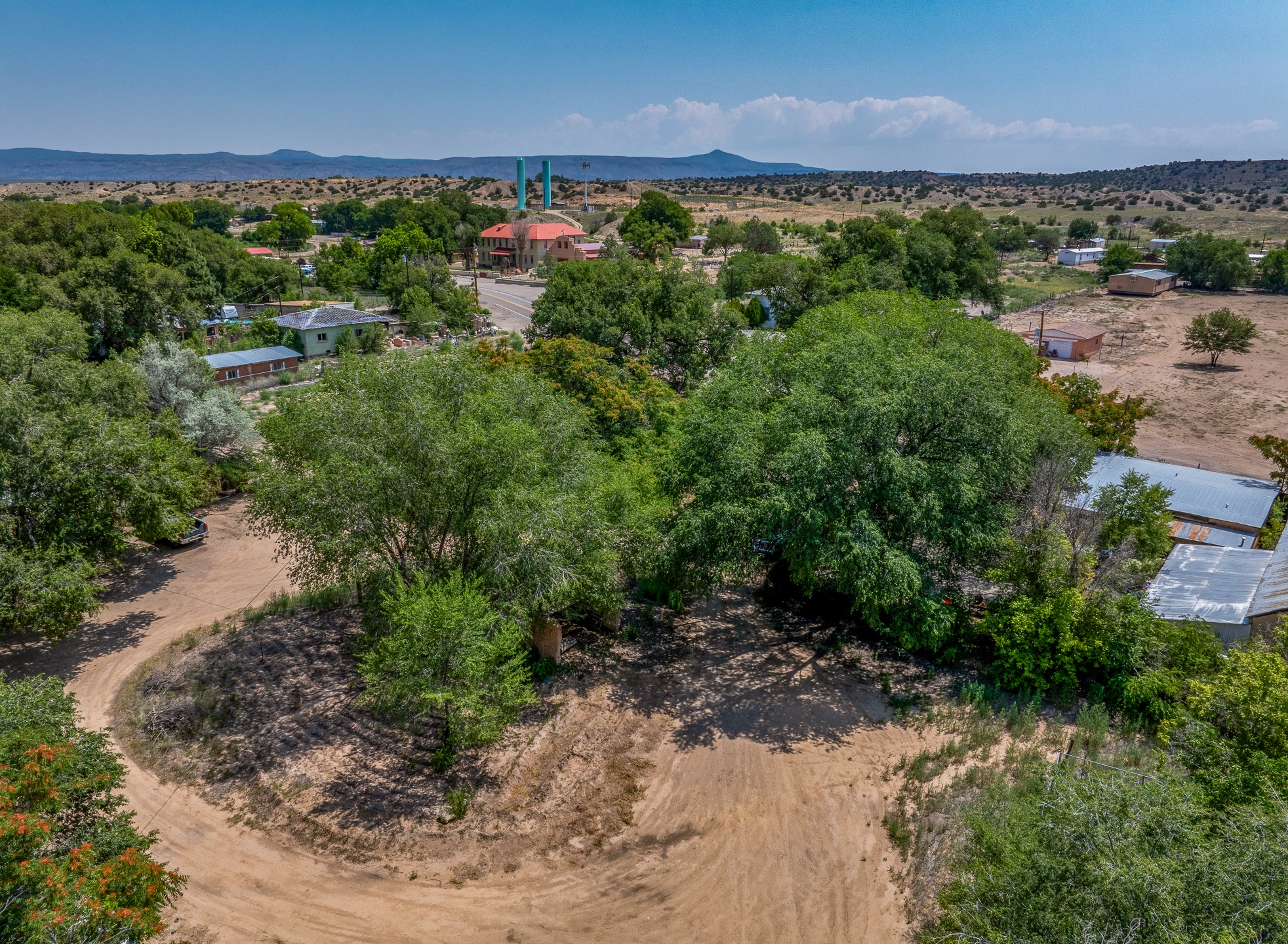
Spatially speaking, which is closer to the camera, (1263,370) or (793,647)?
(793,647)

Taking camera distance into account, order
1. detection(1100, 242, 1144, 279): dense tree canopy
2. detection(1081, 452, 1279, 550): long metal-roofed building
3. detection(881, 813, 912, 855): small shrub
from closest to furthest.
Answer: detection(881, 813, 912, 855): small shrub
detection(1081, 452, 1279, 550): long metal-roofed building
detection(1100, 242, 1144, 279): dense tree canopy

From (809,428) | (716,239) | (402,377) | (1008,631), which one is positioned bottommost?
(1008,631)

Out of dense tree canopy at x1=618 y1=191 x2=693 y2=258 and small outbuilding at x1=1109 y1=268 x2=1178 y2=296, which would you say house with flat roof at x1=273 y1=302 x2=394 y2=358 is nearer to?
dense tree canopy at x1=618 y1=191 x2=693 y2=258

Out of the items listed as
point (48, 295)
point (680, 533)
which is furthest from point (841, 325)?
point (48, 295)

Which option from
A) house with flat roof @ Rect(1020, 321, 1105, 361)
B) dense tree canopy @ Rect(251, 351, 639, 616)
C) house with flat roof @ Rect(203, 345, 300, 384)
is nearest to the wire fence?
dense tree canopy @ Rect(251, 351, 639, 616)

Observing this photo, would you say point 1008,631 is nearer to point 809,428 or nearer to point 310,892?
point 809,428

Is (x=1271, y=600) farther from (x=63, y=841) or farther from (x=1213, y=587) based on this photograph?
(x=63, y=841)
